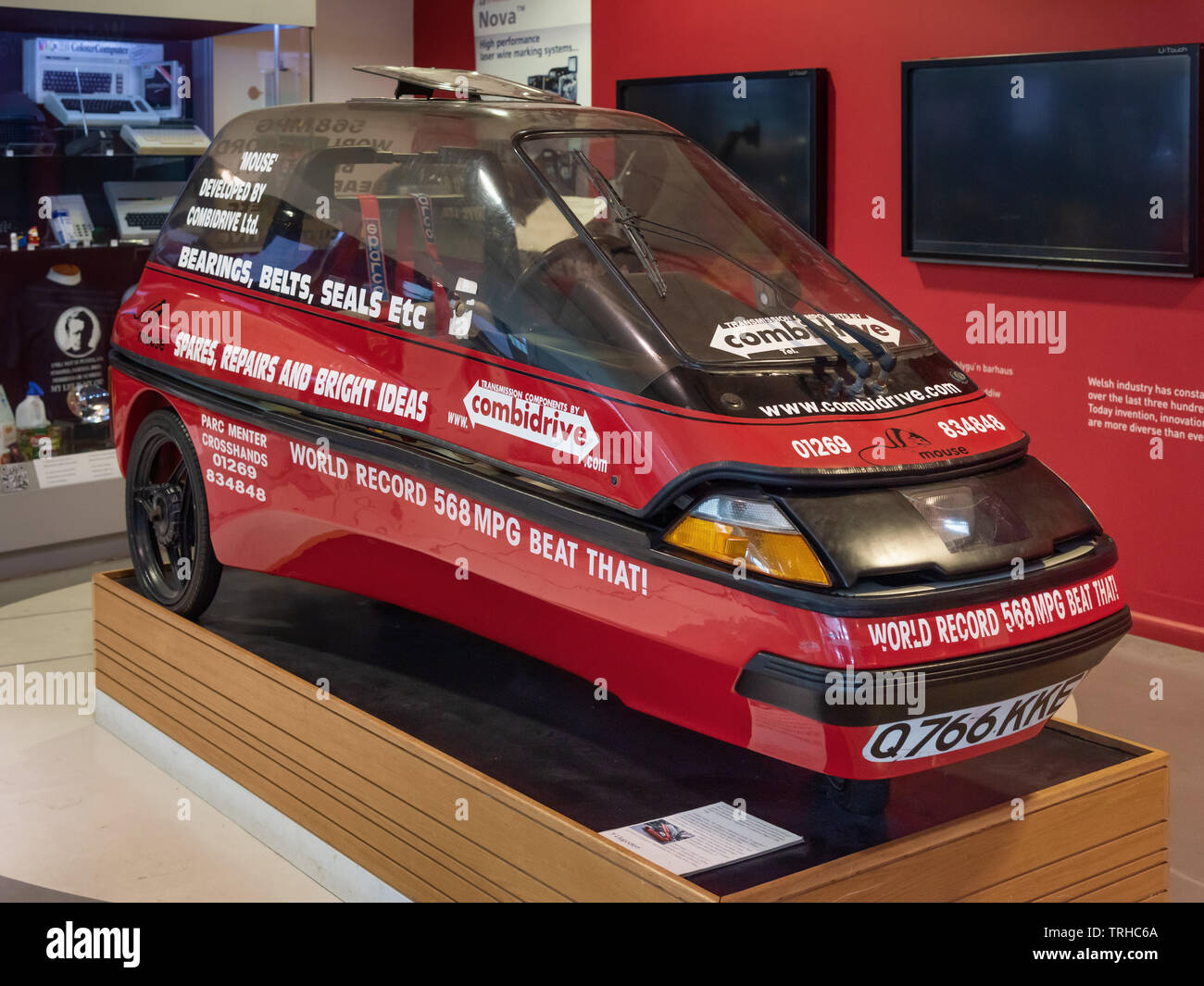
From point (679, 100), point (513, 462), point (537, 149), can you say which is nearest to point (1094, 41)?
point (679, 100)

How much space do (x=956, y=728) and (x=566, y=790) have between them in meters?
0.75

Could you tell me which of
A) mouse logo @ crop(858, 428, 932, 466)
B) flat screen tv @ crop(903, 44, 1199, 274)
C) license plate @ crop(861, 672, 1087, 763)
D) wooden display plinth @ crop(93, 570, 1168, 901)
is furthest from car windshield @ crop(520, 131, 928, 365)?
flat screen tv @ crop(903, 44, 1199, 274)

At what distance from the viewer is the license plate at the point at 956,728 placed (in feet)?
7.56

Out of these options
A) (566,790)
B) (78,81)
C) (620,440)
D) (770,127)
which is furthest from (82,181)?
(566,790)

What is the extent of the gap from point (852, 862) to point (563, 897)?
Answer: 51cm

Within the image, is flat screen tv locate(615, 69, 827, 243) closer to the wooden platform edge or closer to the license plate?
the wooden platform edge

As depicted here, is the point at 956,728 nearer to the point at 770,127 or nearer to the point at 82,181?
the point at 770,127

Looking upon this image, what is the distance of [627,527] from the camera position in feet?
8.23

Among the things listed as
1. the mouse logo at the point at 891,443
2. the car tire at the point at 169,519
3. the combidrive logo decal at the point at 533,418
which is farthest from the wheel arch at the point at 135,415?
the mouse logo at the point at 891,443

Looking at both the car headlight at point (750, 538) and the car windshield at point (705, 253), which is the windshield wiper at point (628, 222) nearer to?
the car windshield at point (705, 253)

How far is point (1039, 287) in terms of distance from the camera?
4.95 metres

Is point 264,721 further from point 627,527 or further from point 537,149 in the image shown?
point 537,149

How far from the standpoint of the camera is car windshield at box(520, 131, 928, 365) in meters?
2.68

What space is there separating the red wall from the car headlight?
2.75 meters
